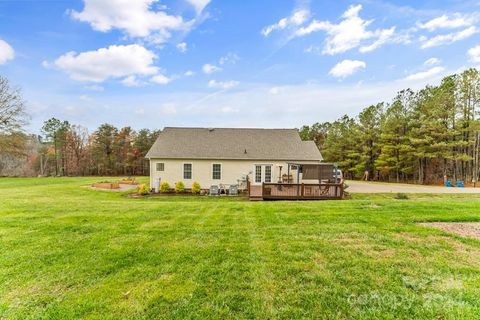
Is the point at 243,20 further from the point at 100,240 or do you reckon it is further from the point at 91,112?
the point at 91,112

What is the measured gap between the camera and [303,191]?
13211 millimetres

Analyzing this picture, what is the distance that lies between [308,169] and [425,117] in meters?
19.0

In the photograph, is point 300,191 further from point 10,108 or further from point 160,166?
point 10,108

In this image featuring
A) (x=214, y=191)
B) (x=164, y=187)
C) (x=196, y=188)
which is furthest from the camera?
(x=196, y=188)

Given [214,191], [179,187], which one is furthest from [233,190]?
[179,187]

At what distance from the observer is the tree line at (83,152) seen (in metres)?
40.3

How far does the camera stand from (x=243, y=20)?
13.7 m

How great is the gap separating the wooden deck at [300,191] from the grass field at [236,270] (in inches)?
275

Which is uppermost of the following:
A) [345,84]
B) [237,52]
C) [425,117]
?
[237,52]

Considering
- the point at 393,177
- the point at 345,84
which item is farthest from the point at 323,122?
the point at 345,84

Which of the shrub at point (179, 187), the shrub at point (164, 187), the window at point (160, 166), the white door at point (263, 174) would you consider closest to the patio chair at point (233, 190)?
the white door at point (263, 174)

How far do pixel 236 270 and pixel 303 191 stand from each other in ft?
34.4

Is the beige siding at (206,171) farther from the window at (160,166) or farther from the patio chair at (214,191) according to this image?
the patio chair at (214,191)

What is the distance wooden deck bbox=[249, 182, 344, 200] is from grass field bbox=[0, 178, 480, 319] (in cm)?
697
